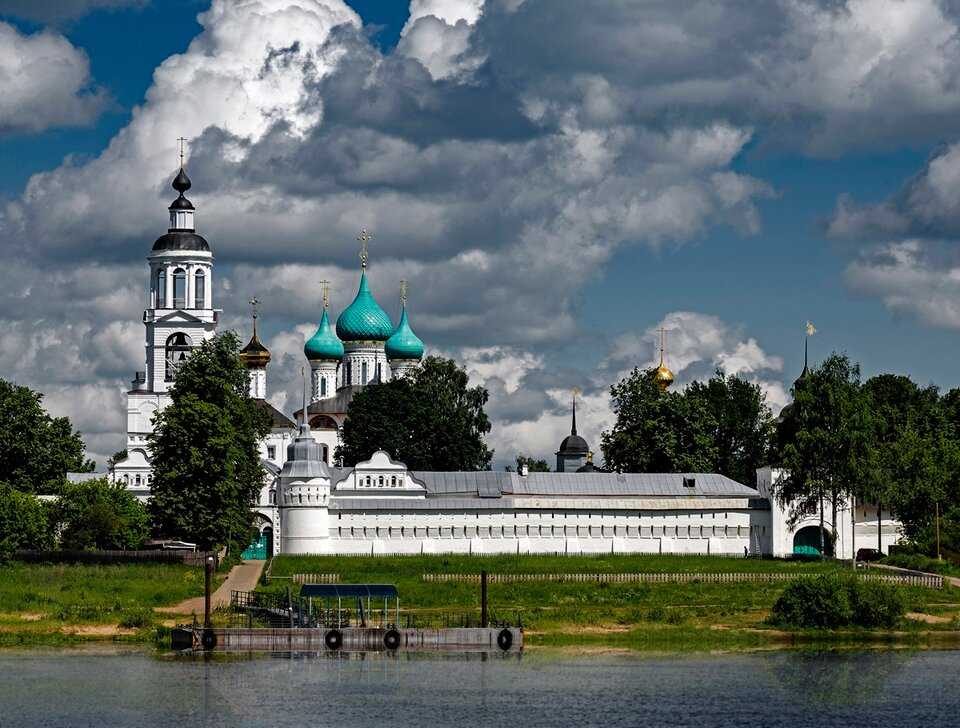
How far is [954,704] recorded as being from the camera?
52031 millimetres

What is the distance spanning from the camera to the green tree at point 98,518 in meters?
86.9

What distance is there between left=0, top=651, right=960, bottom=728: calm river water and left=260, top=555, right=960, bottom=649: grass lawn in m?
4.03

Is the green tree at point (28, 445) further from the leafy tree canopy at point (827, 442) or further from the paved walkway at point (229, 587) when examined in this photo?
the leafy tree canopy at point (827, 442)

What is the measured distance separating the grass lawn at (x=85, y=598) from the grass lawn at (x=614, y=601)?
4.14 metres

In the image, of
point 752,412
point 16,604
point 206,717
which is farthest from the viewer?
point 752,412

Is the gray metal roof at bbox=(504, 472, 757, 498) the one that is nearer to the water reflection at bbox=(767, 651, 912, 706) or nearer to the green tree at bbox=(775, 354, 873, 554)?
the green tree at bbox=(775, 354, 873, 554)

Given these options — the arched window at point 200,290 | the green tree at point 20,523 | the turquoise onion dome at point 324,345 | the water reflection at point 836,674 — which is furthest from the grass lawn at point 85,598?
the turquoise onion dome at point 324,345

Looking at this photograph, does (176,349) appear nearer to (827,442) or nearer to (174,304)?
(174,304)

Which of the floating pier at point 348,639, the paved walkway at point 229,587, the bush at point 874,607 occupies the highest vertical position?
the paved walkway at point 229,587

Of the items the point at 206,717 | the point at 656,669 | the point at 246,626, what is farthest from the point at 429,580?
the point at 206,717

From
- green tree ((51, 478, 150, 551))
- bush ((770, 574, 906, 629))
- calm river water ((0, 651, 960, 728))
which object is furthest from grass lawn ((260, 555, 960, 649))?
green tree ((51, 478, 150, 551))

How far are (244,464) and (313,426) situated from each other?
120 feet

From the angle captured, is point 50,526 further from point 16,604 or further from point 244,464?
point 16,604

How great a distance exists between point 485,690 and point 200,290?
59645mm
